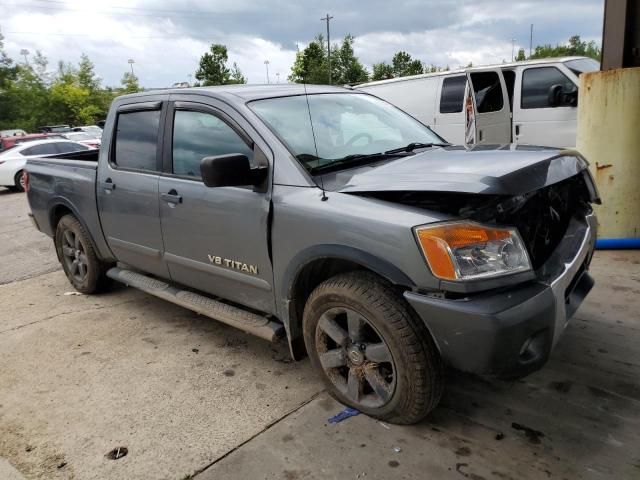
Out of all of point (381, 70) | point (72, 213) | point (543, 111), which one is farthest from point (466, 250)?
point (381, 70)

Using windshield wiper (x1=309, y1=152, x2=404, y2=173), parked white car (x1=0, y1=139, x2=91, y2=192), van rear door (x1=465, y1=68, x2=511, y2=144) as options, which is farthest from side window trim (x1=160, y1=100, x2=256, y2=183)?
parked white car (x1=0, y1=139, x2=91, y2=192)

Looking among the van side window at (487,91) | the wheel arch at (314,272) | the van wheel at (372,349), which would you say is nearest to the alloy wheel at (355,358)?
the van wheel at (372,349)

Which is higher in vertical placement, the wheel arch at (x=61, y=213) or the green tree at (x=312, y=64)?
the green tree at (x=312, y=64)

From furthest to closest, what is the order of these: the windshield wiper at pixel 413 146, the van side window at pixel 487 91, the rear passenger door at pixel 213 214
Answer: the van side window at pixel 487 91, the windshield wiper at pixel 413 146, the rear passenger door at pixel 213 214

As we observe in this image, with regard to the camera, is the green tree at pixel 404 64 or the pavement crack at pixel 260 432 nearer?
the pavement crack at pixel 260 432

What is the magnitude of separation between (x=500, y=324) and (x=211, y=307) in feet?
6.59

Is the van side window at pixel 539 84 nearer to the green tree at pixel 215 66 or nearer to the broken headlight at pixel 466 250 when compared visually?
the broken headlight at pixel 466 250

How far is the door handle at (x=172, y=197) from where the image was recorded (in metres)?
3.42

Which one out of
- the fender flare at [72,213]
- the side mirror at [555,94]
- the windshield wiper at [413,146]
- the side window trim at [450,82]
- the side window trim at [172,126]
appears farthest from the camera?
the side window trim at [450,82]

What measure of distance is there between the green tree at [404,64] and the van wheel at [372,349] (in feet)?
162

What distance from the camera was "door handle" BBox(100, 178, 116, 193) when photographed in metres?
4.08

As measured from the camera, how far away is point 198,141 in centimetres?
343

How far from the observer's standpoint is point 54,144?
15180mm

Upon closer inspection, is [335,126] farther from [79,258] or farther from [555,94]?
[555,94]
